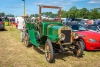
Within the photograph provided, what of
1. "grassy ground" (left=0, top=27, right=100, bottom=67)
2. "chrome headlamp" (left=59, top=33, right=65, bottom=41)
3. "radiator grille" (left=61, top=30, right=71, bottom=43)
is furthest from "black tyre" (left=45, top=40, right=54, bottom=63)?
"radiator grille" (left=61, top=30, right=71, bottom=43)

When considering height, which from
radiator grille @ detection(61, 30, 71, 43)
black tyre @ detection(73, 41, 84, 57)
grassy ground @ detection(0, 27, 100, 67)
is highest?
radiator grille @ detection(61, 30, 71, 43)

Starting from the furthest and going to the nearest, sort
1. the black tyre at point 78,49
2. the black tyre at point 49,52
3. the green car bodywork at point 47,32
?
1. the black tyre at point 78,49
2. the green car bodywork at point 47,32
3. the black tyre at point 49,52

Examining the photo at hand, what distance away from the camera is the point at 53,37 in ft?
19.9

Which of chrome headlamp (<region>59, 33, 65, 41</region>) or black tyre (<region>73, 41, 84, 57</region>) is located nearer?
chrome headlamp (<region>59, 33, 65, 41</region>)

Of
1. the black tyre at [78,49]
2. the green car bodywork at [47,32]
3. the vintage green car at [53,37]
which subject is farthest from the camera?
the black tyre at [78,49]

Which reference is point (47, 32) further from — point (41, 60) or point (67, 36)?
point (41, 60)

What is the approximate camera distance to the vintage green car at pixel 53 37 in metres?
5.98

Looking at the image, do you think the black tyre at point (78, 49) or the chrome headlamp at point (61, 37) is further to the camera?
the black tyre at point (78, 49)

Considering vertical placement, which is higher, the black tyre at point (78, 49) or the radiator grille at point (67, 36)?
the radiator grille at point (67, 36)

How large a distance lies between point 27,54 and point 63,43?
1959 mm

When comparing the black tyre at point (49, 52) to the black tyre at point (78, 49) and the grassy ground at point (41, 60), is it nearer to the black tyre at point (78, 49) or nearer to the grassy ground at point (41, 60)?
the grassy ground at point (41, 60)

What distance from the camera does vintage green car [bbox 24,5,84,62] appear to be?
5984 millimetres

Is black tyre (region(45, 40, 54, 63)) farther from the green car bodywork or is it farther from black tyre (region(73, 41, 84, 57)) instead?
black tyre (region(73, 41, 84, 57))

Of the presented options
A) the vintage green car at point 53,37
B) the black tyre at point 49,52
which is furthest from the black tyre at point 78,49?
the black tyre at point 49,52
